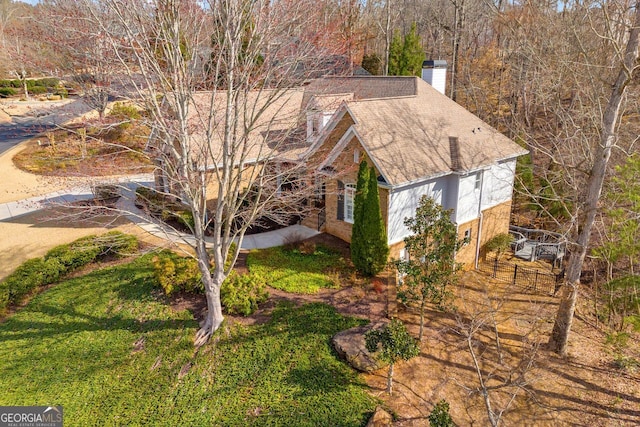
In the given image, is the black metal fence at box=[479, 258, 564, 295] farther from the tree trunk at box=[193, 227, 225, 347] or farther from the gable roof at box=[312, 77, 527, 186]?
the tree trunk at box=[193, 227, 225, 347]

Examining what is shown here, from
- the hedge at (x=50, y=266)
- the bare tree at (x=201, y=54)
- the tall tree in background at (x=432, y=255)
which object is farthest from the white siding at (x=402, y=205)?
the hedge at (x=50, y=266)

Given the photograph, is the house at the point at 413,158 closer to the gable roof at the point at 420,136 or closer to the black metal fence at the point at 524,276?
the gable roof at the point at 420,136

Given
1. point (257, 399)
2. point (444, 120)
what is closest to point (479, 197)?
point (444, 120)

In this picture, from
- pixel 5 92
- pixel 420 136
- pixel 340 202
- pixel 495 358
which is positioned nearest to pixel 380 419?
pixel 495 358

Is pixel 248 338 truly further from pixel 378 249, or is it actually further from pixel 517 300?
pixel 517 300

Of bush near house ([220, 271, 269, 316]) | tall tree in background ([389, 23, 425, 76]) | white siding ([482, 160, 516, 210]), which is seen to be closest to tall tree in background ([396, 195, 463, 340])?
bush near house ([220, 271, 269, 316])

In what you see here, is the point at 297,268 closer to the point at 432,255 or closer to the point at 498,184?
the point at 432,255

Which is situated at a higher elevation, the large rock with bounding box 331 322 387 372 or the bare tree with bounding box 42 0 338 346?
the bare tree with bounding box 42 0 338 346
